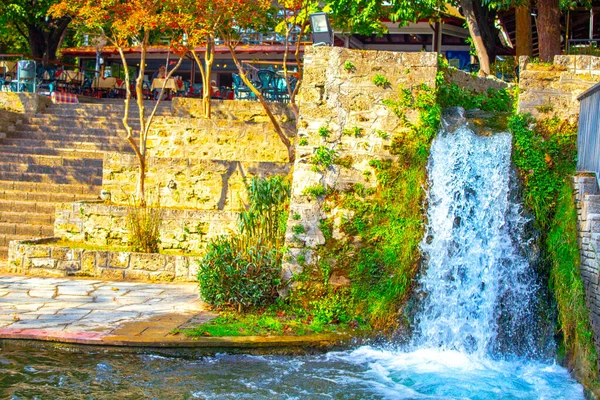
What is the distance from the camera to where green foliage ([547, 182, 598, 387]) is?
282 inches

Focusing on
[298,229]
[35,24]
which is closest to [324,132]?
[298,229]

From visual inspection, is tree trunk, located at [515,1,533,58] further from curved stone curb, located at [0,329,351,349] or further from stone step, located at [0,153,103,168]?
curved stone curb, located at [0,329,351,349]

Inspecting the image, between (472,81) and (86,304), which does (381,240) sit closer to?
(472,81)

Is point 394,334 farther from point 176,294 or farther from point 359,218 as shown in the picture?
point 176,294

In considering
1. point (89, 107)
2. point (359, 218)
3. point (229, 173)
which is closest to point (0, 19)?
point (89, 107)

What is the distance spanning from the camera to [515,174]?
868 centimetres

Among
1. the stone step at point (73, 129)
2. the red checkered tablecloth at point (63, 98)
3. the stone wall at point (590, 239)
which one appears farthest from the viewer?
the red checkered tablecloth at point (63, 98)

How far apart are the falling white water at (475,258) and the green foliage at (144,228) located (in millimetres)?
4564

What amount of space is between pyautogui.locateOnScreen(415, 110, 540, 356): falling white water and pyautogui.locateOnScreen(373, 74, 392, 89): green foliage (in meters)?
0.94

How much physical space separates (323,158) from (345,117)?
0.57m

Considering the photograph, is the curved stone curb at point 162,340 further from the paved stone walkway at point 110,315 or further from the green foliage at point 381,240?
the green foliage at point 381,240

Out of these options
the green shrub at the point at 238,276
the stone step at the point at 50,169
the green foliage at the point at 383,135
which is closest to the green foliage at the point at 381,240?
the green foliage at the point at 383,135

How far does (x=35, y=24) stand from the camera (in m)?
24.0

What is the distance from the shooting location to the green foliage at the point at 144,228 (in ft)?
36.8
